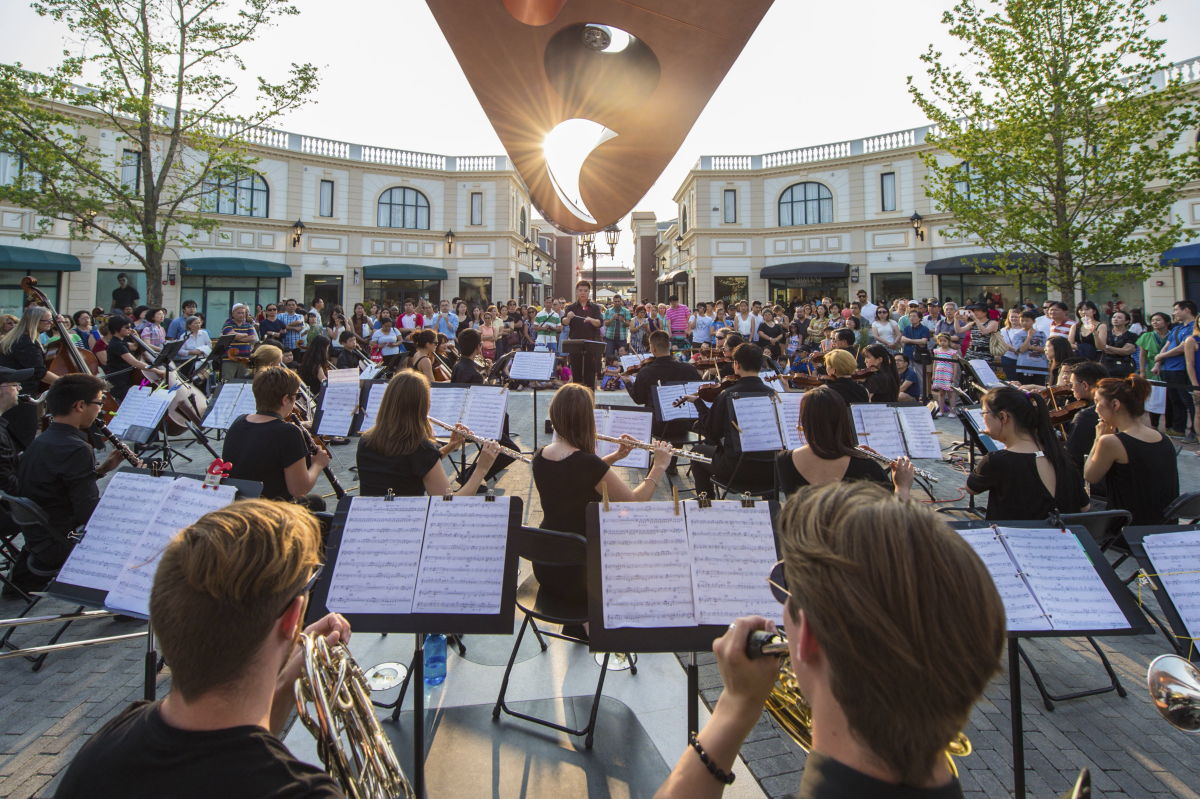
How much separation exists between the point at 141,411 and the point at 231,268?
23284 millimetres

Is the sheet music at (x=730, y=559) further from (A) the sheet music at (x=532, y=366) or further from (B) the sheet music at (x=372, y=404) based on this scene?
(A) the sheet music at (x=532, y=366)

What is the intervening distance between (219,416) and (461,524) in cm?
521

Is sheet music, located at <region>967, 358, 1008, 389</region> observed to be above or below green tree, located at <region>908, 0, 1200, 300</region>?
below

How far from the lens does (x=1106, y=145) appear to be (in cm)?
1305

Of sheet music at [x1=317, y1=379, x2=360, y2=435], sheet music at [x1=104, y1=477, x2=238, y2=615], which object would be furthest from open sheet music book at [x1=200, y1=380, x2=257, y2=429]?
sheet music at [x1=104, y1=477, x2=238, y2=615]

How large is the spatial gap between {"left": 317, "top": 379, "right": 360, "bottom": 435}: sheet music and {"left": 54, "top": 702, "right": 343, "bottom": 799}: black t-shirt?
4.61 metres

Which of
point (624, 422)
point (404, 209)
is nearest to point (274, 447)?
point (624, 422)

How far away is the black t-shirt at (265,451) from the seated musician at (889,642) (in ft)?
11.3

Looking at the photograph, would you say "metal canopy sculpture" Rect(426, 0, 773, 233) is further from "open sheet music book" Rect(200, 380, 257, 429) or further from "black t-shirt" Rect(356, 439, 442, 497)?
"open sheet music book" Rect(200, 380, 257, 429)

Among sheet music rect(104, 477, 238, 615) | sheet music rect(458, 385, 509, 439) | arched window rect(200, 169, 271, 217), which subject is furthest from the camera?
arched window rect(200, 169, 271, 217)

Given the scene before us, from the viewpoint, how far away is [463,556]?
213cm

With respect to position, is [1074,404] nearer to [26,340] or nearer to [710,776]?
[710,776]

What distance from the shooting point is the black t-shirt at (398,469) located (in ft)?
11.3

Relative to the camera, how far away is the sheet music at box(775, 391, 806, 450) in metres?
4.92
